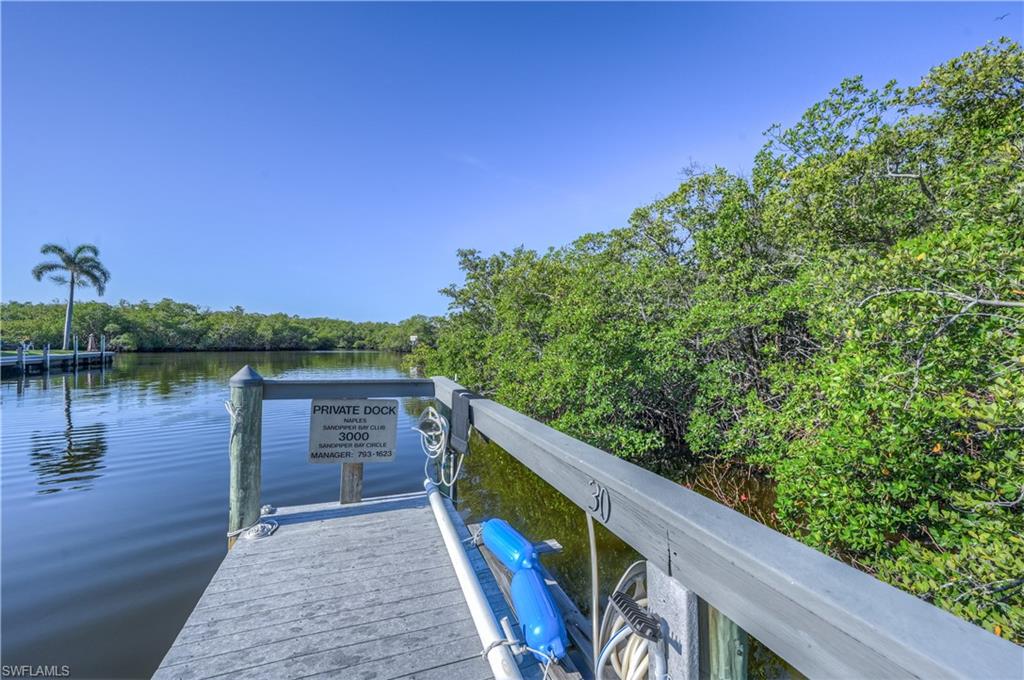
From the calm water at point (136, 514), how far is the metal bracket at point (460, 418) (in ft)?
9.40

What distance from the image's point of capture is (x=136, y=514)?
640 centimetres

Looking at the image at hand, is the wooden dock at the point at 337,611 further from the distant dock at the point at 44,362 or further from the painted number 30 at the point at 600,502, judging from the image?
the distant dock at the point at 44,362

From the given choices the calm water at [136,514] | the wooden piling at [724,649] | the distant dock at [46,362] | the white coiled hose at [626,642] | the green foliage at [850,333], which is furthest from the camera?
the distant dock at [46,362]

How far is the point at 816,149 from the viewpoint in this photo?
7.13m

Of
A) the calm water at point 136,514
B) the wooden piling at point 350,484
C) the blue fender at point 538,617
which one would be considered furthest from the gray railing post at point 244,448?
the calm water at point 136,514

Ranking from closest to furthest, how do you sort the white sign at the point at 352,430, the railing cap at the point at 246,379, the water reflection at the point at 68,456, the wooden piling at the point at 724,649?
the wooden piling at the point at 724,649, the railing cap at the point at 246,379, the white sign at the point at 352,430, the water reflection at the point at 68,456

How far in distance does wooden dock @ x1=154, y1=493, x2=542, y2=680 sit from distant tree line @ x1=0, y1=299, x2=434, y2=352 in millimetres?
28390

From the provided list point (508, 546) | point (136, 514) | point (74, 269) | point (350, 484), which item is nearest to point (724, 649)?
point (508, 546)

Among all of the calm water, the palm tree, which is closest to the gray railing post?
the calm water

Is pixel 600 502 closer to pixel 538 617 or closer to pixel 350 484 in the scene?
pixel 538 617

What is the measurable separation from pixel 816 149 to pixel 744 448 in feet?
16.2

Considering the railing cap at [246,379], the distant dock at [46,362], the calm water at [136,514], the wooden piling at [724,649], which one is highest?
the railing cap at [246,379]

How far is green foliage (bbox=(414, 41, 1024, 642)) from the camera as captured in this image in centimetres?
293

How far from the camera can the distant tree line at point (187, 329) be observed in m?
42.3
